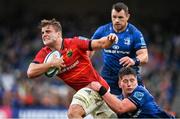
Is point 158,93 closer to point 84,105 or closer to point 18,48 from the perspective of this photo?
point 18,48

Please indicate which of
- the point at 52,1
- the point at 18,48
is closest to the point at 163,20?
the point at 52,1

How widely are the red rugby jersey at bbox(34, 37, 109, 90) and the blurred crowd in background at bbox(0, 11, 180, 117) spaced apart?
20.5ft

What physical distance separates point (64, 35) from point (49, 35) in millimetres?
12425

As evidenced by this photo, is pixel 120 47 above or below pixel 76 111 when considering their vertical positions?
above

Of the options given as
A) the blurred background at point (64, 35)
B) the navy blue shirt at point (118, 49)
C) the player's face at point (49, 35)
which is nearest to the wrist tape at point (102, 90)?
the player's face at point (49, 35)

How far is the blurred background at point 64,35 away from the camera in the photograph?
18016mm

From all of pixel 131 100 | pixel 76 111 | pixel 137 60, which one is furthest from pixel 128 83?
pixel 137 60

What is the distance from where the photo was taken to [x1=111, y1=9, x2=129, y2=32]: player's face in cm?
1068

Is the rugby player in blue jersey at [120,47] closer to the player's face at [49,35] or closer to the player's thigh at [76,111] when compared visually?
the player's face at [49,35]

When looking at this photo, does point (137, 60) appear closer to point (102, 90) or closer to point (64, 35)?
point (102, 90)

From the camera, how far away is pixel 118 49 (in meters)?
11.0

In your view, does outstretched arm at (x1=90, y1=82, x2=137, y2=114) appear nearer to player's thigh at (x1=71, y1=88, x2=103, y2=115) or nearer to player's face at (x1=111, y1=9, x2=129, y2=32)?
player's thigh at (x1=71, y1=88, x2=103, y2=115)

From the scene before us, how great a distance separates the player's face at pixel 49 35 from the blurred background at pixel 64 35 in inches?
255

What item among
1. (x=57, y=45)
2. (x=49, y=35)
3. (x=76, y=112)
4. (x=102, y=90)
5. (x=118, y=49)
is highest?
(x=49, y=35)
